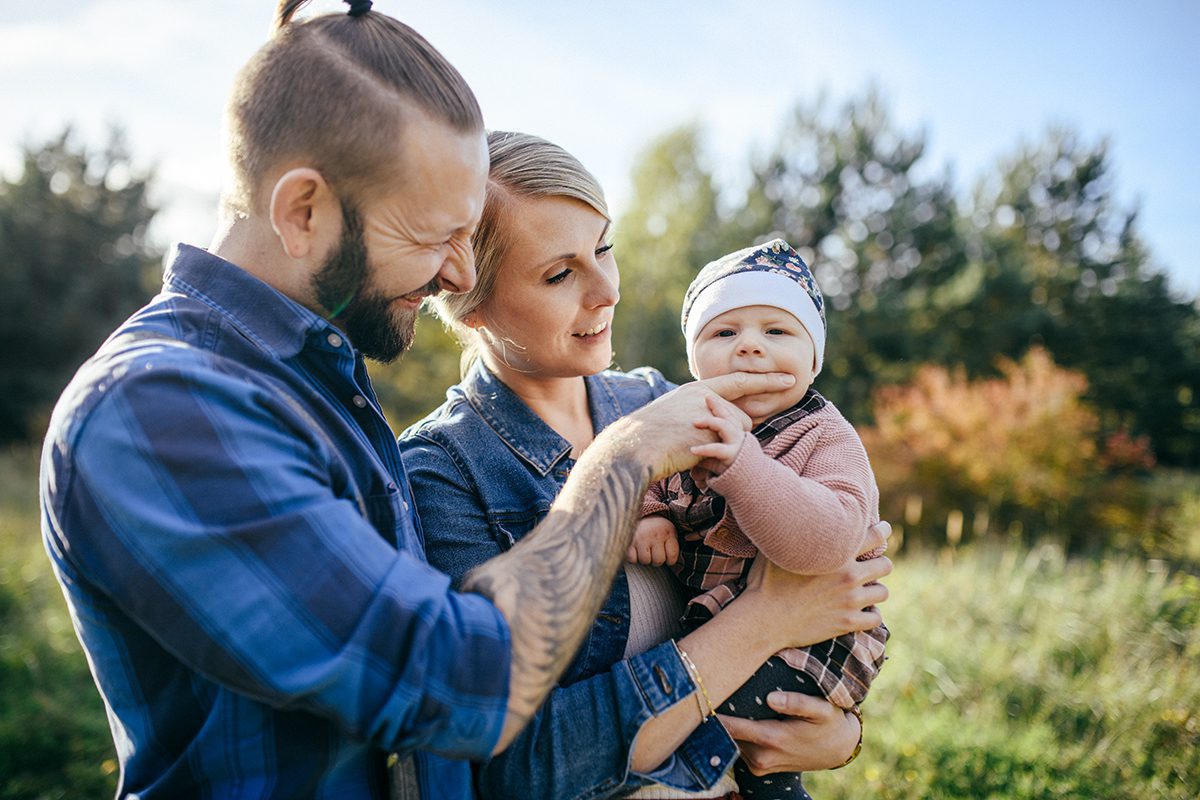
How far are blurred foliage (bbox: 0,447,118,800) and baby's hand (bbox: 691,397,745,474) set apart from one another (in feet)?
14.6

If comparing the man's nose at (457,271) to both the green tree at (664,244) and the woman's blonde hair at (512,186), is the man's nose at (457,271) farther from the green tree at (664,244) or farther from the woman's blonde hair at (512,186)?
the green tree at (664,244)

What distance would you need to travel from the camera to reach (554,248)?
2.34 m

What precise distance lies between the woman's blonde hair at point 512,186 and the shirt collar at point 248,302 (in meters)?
0.68

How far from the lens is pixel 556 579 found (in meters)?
1.45

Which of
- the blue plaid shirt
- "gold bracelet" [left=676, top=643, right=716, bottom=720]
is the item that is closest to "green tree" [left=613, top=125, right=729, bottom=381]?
"gold bracelet" [left=676, top=643, right=716, bottom=720]

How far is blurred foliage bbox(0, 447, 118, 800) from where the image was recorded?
451cm

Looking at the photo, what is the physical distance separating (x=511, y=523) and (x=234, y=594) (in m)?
0.98

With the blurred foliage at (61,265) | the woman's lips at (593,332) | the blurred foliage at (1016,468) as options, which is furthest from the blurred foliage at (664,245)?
the woman's lips at (593,332)

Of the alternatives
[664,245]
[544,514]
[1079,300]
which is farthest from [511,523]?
[1079,300]

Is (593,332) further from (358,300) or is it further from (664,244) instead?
(664,244)

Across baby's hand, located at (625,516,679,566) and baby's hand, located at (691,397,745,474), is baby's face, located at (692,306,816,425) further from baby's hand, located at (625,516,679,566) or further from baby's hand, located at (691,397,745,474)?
baby's hand, located at (625,516,679,566)

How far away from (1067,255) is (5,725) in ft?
99.5

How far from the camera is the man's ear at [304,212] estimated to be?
62.7 inches

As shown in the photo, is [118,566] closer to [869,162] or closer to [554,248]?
[554,248]
